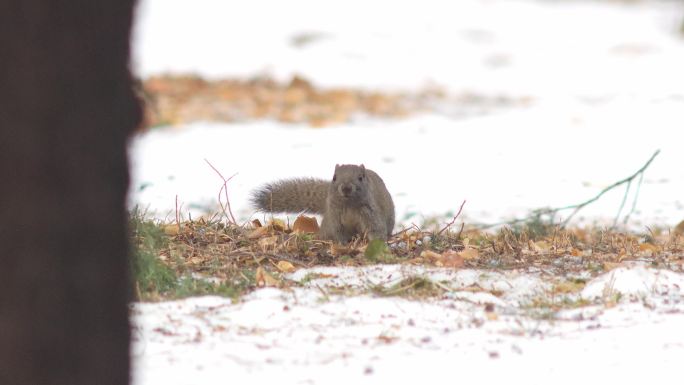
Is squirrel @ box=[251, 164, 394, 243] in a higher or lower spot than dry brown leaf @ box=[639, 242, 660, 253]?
higher

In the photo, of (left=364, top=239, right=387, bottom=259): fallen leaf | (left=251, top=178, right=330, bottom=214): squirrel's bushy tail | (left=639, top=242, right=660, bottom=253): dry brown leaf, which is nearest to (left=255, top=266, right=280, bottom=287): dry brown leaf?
(left=364, top=239, right=387, bottom=259): fallen leaf

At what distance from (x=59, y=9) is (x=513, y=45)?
17.3 metres

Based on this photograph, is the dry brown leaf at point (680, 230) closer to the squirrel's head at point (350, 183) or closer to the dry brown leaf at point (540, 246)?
the dry brown leaf at point (540, 246)

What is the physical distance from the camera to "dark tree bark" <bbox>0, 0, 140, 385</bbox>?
2.45 metres

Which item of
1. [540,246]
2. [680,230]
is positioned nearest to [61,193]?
[540,246]

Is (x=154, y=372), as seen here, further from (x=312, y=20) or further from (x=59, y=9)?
(x=312, y=20)

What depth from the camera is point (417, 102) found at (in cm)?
1360

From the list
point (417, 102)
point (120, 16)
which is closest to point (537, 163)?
point (417, 102)

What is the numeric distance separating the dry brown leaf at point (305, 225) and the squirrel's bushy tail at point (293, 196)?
0.12 m

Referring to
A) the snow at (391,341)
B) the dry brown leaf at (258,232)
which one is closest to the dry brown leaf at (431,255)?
the snow at (391,341)

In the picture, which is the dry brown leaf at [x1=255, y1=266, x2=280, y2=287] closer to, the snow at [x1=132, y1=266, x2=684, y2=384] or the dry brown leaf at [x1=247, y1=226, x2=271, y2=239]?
the snow at [x1=132, y1=266, x2=684, y2=384]

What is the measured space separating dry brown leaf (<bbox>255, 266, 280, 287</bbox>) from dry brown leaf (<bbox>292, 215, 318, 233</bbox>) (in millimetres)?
1172

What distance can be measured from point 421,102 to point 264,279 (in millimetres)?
9086

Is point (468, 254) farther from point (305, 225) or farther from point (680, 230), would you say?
point (680, 230)
